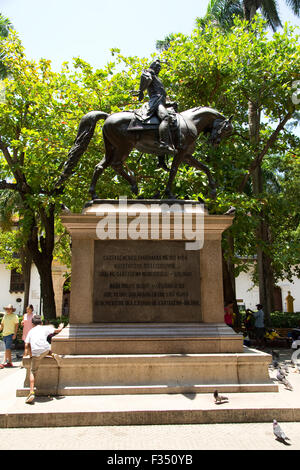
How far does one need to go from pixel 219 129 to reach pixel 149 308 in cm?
385

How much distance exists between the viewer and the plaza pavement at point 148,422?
4383 mm

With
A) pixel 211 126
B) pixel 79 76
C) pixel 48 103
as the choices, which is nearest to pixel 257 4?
pixel 79 76

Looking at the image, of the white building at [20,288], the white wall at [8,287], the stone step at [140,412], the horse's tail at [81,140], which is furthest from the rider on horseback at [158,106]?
the white wall at [8,287]

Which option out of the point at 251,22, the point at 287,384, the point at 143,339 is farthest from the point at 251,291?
the point at 143,339

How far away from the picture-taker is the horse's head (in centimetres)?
781

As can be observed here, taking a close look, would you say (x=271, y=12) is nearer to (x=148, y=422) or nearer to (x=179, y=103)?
(x=179, y=103)

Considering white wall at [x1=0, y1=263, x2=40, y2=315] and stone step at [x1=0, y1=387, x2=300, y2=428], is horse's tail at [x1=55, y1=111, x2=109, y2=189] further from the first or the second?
white wall at [x1=0, y1=263, x2=40, y2=315]

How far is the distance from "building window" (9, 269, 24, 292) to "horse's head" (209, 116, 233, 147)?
36.1 meters

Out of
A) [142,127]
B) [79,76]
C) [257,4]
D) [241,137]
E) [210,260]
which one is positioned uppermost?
[257,4]

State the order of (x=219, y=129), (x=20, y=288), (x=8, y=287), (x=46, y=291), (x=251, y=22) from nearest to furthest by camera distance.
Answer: (x=219, y=129), (x=251, y=22), (x=46, y=291), (x=20, y=288), (x=8, y=287)

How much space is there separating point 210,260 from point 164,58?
1209cm

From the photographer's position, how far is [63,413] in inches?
195

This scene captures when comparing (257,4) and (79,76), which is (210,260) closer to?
(79,76)

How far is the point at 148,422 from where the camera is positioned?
5.01 m
